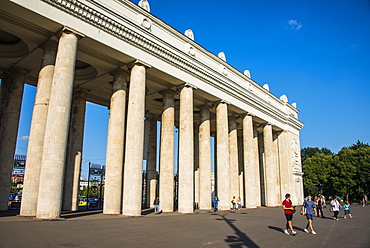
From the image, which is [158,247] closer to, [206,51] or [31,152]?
[31,152]

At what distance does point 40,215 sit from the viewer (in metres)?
14.6

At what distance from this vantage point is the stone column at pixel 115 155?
65.1 ft

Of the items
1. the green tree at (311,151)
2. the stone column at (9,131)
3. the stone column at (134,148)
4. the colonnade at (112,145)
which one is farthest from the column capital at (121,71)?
the green tree at (311,151)

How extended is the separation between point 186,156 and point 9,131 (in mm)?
13685

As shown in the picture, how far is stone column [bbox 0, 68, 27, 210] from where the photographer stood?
20.5 metres

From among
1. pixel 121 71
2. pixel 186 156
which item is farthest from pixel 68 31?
pixel 186 156

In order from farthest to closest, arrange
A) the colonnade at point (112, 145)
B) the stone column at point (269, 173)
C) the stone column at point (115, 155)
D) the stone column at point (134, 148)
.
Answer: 1. the stone column at point (269, 173)
2. the stone column at point (115, 155)
3. the stone column at point (134, 148)
4. the colonnade at point (112, 145)

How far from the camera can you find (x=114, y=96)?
72.1 feet

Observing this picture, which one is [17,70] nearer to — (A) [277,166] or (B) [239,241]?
(B) [239,241]

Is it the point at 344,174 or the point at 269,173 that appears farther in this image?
the point at 344,174

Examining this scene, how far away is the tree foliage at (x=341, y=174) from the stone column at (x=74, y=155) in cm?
5469

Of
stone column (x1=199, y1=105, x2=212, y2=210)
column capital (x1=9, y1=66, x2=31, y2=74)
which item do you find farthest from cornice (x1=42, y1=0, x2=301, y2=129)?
column capital (x1=9, y1=66, x2=31, y2=74)

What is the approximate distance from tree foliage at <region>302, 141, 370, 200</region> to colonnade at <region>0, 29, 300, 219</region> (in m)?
36.2

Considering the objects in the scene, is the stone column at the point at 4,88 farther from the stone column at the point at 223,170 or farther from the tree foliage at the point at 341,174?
the tree foliage at the point at 341,174
